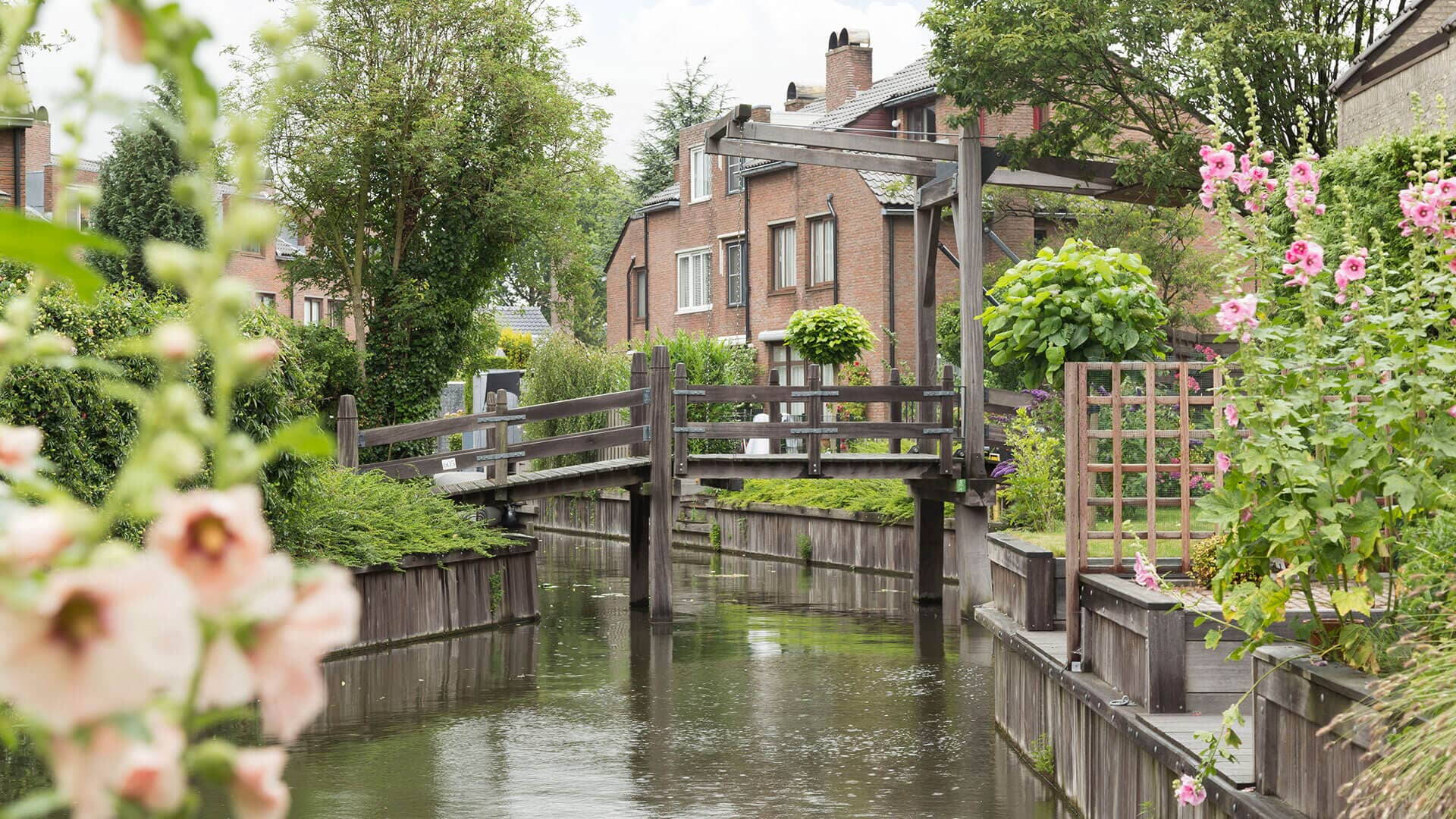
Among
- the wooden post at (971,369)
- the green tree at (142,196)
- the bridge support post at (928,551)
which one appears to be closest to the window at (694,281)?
the green tree at (142,196)

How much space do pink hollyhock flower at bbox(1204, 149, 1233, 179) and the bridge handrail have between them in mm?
11369

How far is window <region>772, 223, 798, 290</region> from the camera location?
31.7m

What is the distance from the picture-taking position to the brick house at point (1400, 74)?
14328mm

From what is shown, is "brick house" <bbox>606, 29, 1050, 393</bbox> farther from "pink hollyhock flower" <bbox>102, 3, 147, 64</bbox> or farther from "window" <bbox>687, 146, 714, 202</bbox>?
"pink hollyhock flower" <bbox>102, 3, 147, 64</bbox>

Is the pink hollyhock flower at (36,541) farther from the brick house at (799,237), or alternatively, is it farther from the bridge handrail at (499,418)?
the brick house at (799,237)

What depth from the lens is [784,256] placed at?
31969 millimetres

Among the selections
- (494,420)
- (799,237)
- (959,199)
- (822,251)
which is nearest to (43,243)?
(959,199)

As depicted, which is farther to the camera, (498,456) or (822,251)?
(822,251)

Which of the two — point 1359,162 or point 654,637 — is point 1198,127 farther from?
point 1359,162

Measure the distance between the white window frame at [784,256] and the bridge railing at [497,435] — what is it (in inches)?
573

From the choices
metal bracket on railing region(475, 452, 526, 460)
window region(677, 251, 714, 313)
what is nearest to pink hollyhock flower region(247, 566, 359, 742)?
metal bracket on railing region(475, 452, 526, 460)

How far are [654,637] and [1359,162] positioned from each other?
32.6 feet

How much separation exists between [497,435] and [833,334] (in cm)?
687

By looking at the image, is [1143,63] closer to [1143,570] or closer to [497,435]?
[497,435]
